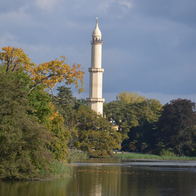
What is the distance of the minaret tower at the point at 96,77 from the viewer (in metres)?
71.3

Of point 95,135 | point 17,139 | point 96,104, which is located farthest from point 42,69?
point 96,104

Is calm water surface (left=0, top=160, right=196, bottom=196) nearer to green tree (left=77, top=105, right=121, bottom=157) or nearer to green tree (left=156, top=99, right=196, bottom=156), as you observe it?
green tree (left=77, top=105, right=121, bottom=157)

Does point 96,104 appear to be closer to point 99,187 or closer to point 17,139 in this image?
point 17,139

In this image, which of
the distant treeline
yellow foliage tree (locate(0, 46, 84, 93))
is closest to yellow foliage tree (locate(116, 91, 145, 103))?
the distant treeline

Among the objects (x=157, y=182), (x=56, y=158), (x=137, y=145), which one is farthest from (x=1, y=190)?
(x=137, y=145)

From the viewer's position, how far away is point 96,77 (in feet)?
235

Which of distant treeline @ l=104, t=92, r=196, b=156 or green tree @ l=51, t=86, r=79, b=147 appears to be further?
distant treeline @ l=104, t=92, r=196, b=156

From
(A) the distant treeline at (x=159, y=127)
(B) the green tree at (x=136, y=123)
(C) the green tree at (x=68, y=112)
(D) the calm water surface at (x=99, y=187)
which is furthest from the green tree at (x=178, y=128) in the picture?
(D) the calm water surface at (x=99, y=187)

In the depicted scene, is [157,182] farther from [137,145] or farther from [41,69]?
[137,145]

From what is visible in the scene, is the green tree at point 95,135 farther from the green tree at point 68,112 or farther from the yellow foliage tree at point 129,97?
the yellow foliage tree at point 129,97

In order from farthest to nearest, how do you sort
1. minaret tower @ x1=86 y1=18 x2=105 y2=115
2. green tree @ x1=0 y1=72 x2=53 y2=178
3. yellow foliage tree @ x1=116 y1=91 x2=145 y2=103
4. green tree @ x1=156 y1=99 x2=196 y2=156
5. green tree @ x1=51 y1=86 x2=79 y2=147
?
yellow foliage tree @ x1=116 y1=91 x2=145 y2=103 → minaret tower @ x1=86 y1=18 x2=105 y2=115 → green tree @ x1=156 y1=99 x2=196 y2=156 → green tree @ x1=51 y1=86 x2=79 y2=147 → green tree @ x1=0 y1=72 x2=53 y2=178

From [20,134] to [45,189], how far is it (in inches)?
158

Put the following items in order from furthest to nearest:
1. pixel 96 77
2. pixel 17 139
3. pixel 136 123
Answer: pixel 136 123 → pixel 96 77 → pixel 17 139

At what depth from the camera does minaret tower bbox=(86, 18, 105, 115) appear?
234ft
